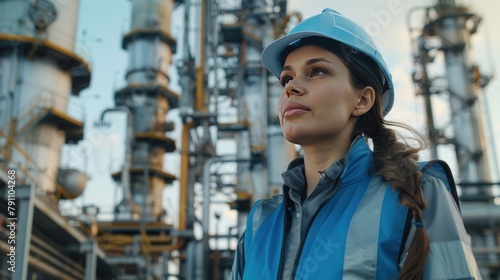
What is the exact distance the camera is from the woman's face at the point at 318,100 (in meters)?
1.79

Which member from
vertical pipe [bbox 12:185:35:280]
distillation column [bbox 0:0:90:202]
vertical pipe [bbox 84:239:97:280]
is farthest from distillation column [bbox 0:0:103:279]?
vertical pipe [bbox 12:185:35:280]

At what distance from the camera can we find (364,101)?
1896 mm

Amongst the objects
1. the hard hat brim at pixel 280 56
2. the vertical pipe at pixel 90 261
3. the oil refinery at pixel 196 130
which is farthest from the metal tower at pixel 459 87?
the hard hat brim at pixel 280 56

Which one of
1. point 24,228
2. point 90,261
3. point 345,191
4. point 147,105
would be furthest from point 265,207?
point 147,105

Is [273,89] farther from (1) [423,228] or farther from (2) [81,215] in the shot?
(1) [423,228]

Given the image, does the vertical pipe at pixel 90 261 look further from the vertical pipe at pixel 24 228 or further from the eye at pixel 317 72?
the eye at pixel 317 72

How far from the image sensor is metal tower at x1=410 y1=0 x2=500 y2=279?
1614cm

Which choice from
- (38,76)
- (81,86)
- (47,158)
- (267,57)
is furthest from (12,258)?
(81,86)

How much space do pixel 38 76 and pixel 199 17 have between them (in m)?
4.98

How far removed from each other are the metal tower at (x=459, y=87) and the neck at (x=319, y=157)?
13.7m

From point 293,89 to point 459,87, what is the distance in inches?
657

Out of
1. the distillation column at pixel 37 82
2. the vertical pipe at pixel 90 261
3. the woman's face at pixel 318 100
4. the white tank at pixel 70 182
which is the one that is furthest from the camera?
the white tank at pixel 70 182

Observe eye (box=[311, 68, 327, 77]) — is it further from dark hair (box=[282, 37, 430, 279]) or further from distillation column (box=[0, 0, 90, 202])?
distillation column (box=[0, 0, 90, 202])

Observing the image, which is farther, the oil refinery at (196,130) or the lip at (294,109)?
the oil refinery at (196,130)
